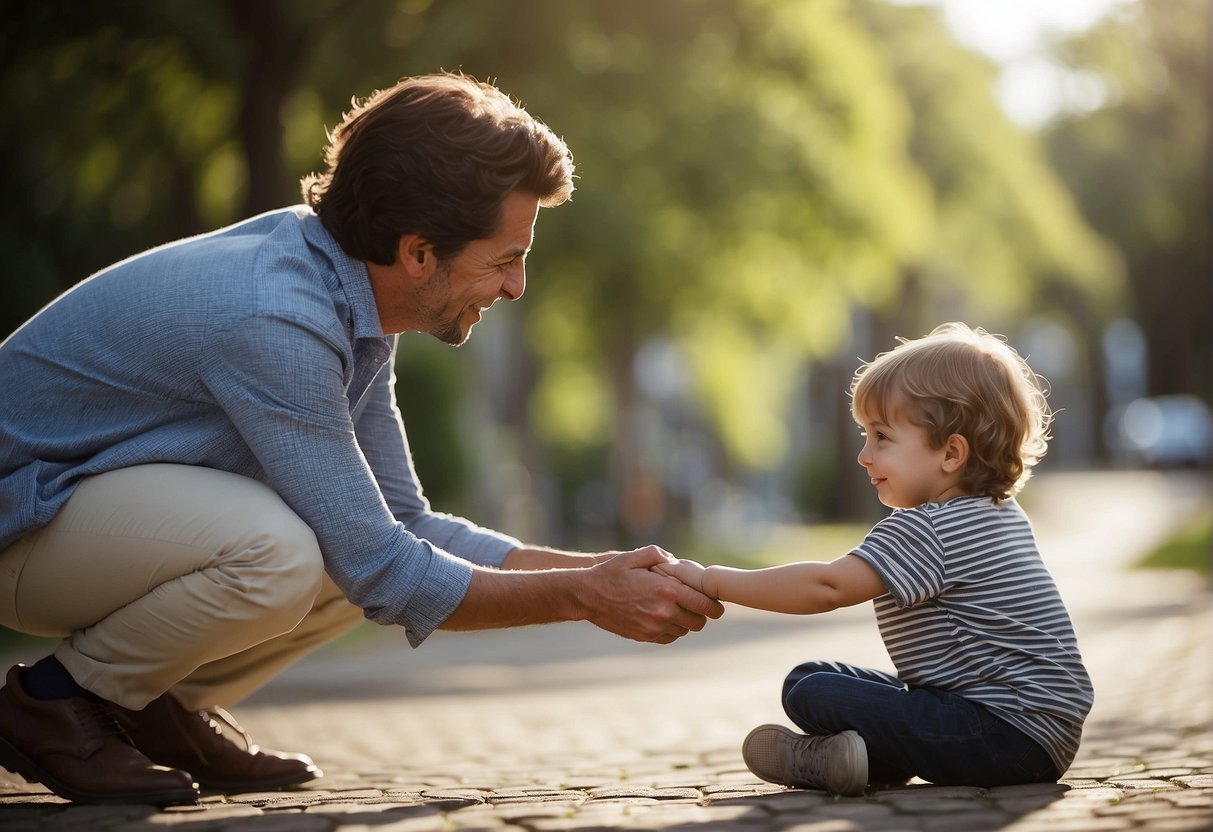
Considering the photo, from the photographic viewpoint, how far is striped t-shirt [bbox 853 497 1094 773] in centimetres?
320

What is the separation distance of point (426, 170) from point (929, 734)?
1.81 m

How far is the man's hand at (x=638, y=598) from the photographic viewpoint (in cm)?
341

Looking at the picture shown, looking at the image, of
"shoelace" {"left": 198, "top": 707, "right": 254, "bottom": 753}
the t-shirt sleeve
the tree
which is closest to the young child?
the t-shirt sleeve

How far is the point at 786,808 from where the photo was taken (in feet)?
9.93

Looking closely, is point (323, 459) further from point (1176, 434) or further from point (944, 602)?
point (1176, 434)

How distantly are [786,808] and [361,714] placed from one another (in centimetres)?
408

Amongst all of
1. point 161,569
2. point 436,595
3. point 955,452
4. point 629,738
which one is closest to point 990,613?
point 955,452

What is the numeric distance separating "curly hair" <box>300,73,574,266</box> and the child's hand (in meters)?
0.96

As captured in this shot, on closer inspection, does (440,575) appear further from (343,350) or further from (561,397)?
(561,397)

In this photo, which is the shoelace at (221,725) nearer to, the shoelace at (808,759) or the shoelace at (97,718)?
the shoelace at (97,718)

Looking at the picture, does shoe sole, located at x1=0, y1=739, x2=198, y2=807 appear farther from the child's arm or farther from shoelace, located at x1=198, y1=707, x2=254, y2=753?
the child's arm

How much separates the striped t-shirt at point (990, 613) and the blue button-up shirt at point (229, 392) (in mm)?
1054

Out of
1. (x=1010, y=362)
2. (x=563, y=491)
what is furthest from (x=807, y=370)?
(x=1010, y=362)

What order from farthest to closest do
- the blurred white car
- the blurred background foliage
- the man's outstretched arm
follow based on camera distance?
1. the blurred white car
2. the blurred background foliage
3. the man's outstretched arm
